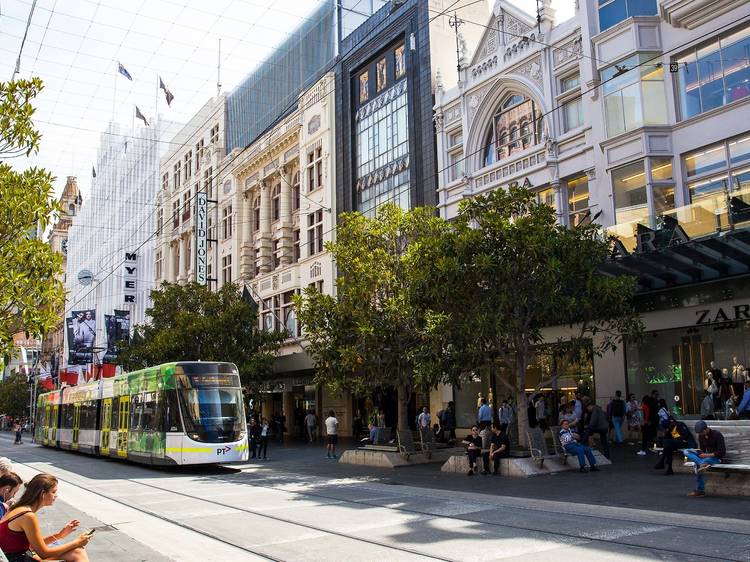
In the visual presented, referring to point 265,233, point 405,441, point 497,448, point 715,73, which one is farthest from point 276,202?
point 497,448

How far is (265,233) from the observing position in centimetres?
4741

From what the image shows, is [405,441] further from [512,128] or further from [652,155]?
[512,128]

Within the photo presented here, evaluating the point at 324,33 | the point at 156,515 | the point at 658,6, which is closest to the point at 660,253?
the point at 658,6

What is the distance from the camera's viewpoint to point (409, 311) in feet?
70.7

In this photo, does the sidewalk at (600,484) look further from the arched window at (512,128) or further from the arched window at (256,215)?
the arched window at (256,215)

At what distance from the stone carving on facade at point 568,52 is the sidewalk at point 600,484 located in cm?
1367

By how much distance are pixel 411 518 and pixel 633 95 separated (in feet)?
55.1

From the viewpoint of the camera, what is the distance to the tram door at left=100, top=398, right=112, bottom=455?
27.5 metres

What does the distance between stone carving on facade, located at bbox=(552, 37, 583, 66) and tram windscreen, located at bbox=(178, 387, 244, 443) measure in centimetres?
1667

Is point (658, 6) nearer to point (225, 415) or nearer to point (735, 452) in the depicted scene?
point (735, 452)

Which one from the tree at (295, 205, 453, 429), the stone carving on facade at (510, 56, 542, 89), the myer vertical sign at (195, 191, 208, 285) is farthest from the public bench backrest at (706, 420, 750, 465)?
the myer vertical sign at (195, 191, 208, 285)

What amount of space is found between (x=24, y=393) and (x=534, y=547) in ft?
293

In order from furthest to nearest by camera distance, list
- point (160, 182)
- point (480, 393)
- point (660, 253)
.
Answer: point (160, 182)
point (480, 393)
point (660, 253)

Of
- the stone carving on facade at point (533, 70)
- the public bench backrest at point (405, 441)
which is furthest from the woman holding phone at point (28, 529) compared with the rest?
the stone carving on facade at point (533, 70)
